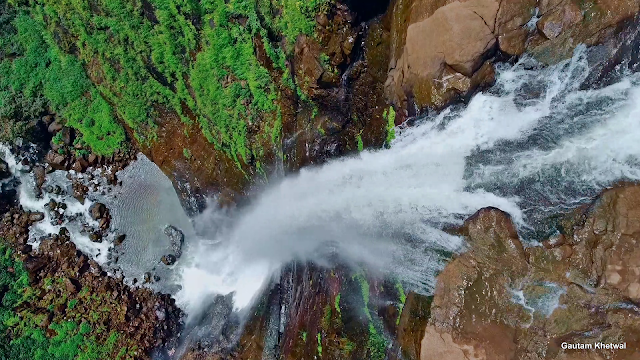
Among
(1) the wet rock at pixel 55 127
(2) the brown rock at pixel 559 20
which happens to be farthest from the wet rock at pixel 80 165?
(2) the brown rock at pixel 559 20

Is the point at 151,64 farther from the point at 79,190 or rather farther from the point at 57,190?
the point at 57,190

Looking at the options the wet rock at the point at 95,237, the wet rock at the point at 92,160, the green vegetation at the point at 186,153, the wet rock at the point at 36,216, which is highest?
the green vegetation at the point at 186,153

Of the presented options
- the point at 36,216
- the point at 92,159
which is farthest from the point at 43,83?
the point at 36,216

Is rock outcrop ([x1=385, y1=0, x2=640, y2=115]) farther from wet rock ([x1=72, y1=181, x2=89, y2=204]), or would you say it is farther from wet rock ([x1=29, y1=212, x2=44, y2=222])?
wet rock ([x1=29, y1=212, x2=44, y2=222])

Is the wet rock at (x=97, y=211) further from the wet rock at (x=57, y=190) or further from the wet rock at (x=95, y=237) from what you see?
the wet rock at (x=57, y=190)

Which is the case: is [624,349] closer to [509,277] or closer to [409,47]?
[509,277]

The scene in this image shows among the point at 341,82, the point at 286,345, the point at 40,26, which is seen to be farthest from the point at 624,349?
the point at 40,26
